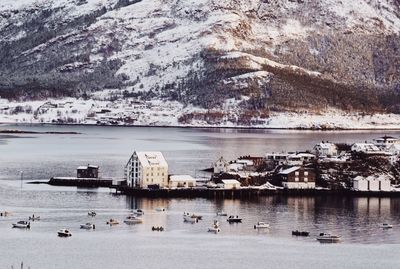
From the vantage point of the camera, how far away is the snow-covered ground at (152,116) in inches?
6796

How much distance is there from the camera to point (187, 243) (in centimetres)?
5525

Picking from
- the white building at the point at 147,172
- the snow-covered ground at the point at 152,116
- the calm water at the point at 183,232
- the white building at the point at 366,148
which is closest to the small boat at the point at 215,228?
the calm water at the point at 183,232

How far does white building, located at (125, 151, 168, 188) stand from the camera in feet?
243

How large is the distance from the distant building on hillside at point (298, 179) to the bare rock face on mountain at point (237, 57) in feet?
313

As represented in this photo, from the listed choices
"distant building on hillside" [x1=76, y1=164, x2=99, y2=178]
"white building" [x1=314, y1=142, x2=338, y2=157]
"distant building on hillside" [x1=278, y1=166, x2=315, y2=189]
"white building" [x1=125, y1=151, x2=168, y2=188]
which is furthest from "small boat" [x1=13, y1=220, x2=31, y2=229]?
"white building" [x1=314, y1=142, x2=338, y2=157]

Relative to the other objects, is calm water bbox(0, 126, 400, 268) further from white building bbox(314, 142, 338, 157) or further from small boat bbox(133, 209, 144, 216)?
white building bbox(314, 142, 338, 157)

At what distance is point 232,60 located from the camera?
581ft

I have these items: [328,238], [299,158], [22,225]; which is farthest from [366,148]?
[22,225]

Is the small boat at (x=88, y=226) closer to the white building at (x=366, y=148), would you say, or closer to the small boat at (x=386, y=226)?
the small boat at (x=386, y=226)

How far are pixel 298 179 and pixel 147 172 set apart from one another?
793 cm

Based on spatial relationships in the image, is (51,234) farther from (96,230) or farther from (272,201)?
(272,201)

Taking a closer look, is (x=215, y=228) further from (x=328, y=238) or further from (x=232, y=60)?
(x=232, y=60)

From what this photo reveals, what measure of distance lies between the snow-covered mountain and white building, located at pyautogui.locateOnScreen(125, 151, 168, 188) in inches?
3837

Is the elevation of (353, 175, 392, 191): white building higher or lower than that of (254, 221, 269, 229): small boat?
higher
